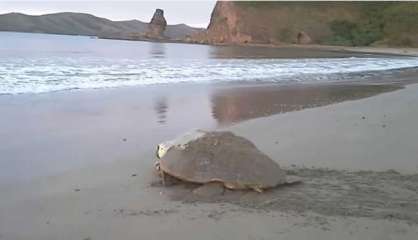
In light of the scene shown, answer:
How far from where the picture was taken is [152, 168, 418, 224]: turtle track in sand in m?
4.40

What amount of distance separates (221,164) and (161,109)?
5.54m

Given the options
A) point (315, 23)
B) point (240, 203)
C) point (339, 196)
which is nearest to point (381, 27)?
point (315, 23)

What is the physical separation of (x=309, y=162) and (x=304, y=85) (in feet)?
34.4

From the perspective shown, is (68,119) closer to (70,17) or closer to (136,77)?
(136,77)

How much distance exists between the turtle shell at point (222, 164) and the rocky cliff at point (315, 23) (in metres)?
85.8

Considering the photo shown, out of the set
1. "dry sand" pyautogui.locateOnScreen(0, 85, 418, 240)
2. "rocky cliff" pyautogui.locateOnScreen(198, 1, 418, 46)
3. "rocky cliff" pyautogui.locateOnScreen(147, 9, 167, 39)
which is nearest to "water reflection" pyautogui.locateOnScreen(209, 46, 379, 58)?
"dry sand" pyautogui.locateOnScreen(0, 85, 418, 240)

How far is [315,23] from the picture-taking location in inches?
3893

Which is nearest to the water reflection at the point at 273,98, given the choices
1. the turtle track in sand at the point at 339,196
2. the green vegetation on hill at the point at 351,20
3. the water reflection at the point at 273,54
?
the turtle track in sand at the point at 339,196

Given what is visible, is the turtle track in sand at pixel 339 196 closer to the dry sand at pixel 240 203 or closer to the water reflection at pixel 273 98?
the dry sand at pixel 240 203

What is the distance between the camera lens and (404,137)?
743cm

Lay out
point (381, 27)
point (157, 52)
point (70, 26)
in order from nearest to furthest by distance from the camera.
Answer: point (157, 52)
point (381, 27)
point (70, 26)

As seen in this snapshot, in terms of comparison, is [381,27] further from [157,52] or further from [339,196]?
[339,196]

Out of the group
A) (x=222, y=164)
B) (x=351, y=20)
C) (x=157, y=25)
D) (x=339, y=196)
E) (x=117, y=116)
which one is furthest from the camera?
(x=157, y=25)

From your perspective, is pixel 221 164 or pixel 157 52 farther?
pixel 157 52
